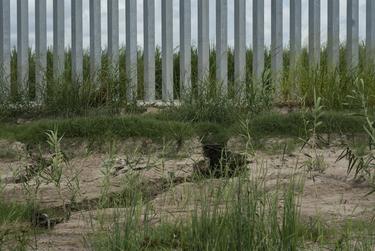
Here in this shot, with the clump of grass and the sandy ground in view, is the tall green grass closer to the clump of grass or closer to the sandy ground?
the sandy ground

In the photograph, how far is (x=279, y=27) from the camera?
21.0ft

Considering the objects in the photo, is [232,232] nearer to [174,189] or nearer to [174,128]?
[174,189]

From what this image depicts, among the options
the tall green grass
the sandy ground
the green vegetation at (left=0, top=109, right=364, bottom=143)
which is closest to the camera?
the sandy ground

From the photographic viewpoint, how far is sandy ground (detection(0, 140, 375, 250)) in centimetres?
244

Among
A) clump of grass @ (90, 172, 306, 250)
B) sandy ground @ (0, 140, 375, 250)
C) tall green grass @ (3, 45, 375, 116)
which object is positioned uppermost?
tall green grass @ (3, 45, 375, 116)

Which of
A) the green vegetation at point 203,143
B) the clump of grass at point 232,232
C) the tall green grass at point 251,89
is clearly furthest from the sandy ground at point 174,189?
the tall green grass at point 251,89

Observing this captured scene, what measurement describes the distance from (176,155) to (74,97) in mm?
1686

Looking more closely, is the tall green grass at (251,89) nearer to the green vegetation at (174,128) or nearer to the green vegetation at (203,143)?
the green vegetation at (203,143)

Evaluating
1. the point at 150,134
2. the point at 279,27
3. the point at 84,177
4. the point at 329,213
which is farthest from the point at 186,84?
the point at 329,213

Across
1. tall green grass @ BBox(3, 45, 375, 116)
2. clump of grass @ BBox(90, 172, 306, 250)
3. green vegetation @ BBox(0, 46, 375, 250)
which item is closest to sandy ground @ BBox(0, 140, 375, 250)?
green vegetation @ BBox(0, 46, 375, 250)

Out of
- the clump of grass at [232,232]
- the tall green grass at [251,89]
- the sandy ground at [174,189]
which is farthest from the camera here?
the tall green grass at [251,89]

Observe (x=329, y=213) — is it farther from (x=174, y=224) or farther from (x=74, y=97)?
(x=74, y=97)

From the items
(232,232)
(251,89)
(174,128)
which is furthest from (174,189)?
(251,89)

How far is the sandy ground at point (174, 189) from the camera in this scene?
244 centimetres
